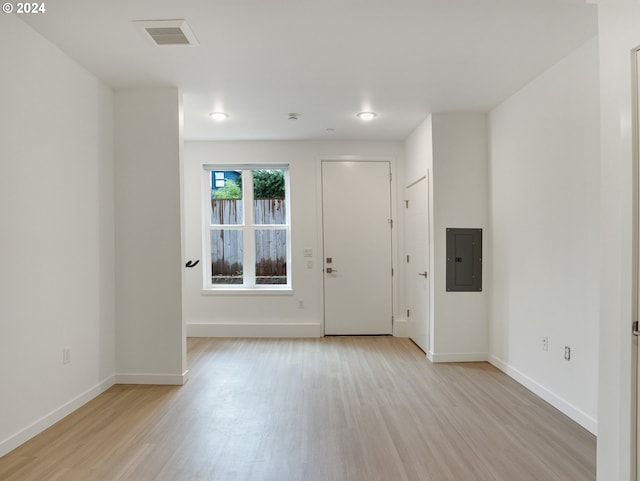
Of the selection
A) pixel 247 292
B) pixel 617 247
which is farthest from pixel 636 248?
pixel 247 292

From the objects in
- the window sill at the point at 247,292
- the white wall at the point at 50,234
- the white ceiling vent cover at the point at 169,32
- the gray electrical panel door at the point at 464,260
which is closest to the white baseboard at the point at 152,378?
the white wall at the point at 50,234

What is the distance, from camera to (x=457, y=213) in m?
4.02

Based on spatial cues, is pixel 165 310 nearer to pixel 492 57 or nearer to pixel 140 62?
pixel 140 62

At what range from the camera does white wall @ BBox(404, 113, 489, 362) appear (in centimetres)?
400

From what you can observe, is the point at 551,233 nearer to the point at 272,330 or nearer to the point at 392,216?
the point at 392,216

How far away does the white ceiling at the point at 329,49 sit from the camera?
2.21 m

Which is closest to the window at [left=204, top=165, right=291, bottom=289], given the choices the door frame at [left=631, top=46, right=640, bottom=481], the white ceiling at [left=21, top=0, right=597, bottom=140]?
the white ceiling at [left=21, top=0, right=597, bottom=140]

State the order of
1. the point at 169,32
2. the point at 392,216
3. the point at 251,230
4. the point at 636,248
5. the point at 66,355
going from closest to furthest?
the point at 636,248 → the point at 169,32 → the point at 66,355 → the point at 392,216 → the point at 251,230

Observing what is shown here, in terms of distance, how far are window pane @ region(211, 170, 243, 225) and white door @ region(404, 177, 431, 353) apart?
235 cm

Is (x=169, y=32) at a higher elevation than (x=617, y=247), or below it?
higher

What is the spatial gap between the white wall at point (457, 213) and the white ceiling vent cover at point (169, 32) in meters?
2.59

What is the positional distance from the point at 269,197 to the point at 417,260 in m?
2.22

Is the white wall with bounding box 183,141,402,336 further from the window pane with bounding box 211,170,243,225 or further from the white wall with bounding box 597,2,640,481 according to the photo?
the white wall with bounding box 597,2,640,481

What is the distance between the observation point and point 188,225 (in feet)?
17.0
